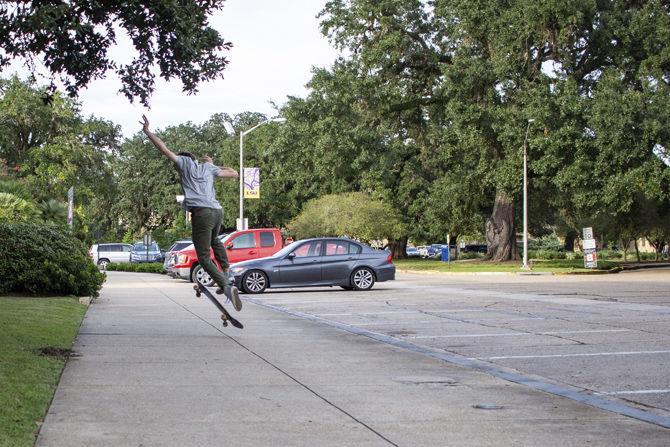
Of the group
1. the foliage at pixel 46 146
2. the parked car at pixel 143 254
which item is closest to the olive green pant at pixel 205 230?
the foliage at pixel 46 146

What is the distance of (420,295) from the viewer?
2291 centimetres

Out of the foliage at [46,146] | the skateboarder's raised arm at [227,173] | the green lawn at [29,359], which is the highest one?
the foliage at [46,146]

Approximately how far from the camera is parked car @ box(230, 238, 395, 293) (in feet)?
79.4

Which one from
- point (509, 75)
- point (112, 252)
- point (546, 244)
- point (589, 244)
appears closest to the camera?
point (589, 244)

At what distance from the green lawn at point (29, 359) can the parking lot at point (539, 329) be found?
14.5 ft

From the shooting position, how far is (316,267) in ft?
80.1

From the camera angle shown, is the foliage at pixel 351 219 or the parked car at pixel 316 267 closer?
A: the parked car at pixel 316 267

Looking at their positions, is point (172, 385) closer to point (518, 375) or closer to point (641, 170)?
point (518, 375)

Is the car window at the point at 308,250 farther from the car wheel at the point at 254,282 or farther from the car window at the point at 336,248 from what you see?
the car wheel at the point at 254,282

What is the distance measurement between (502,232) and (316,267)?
2955 centimetres

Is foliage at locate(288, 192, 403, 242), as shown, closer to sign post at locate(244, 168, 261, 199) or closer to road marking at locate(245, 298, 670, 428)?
sign post at locate(244, 168, 261, 199)

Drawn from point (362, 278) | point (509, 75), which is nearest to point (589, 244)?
point (509, 75)

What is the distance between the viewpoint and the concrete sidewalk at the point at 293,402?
5902 mm

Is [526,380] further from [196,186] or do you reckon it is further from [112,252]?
[112,252]
